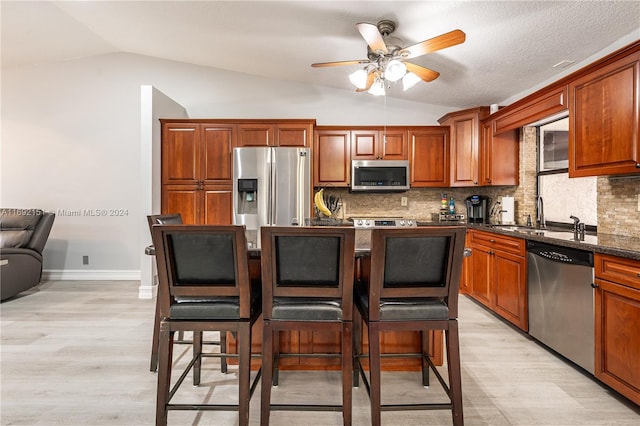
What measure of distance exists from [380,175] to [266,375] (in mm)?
3204

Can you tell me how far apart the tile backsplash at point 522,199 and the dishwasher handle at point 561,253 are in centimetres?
55

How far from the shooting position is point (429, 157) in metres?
4.27

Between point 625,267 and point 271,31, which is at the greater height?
point 271,31

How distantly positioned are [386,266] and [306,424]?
37.0 inches

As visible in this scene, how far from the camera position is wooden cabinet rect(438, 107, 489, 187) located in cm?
393

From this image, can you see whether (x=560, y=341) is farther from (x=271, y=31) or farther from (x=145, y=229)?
(x=145, y=229)

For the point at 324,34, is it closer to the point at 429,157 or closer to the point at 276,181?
the point at 276,181

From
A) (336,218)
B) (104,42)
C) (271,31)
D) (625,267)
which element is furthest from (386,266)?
(104,42)

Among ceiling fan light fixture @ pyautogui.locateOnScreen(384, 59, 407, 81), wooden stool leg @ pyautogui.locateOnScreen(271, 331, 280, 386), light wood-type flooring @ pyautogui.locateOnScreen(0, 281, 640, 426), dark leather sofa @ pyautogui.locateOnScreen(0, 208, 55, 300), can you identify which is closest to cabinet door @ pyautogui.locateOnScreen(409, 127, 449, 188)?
light wood-type flooring @ pyautogui.locateOnScreen(0, 281, 640, 426)

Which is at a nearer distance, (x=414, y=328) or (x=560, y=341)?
(x=414, y=328)

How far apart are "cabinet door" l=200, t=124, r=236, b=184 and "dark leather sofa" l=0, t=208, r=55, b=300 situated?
2093mm

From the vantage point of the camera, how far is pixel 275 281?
1.43 m

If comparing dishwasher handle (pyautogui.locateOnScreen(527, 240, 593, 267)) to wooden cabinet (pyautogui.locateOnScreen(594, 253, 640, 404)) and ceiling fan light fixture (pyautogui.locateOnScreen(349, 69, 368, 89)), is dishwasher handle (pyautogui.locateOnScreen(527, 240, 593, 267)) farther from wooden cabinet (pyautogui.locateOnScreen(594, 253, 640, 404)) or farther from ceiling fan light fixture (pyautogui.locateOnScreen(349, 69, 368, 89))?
ceiling fan light fixture (pyautogui.locateOnScreen(349, 69, 368, 89))

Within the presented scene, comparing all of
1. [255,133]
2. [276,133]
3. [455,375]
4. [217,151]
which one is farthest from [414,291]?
[217,151]
